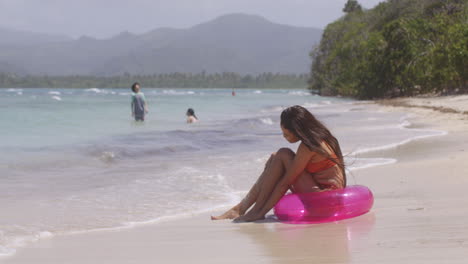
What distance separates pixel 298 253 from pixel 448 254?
92 cm

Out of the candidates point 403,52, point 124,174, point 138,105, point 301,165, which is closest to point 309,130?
point 301,165

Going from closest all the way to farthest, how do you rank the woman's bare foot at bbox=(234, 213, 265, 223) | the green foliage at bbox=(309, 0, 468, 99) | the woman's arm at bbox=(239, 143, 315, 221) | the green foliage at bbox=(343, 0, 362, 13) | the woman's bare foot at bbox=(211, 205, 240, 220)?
the woman's arm at bbox=(239, 143, 315, 221)
the woman's bare foot at bbox=(234, 213, 265, 223)
the woman's bare foot at bbox=(211, 205, 240, 220)
the green foliage at bbox=(309, 0, 468, 99)
the green foliage at bbox=(343, 0, 362, 13)

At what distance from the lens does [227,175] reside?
8281mm

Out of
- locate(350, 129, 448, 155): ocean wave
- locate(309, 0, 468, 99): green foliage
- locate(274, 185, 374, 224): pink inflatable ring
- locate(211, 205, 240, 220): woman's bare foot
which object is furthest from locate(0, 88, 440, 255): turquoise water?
locate(309, 0, 468, 99): green foliage

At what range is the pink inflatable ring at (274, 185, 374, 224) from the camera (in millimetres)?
4980

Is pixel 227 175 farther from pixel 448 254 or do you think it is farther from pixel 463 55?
pixel 463 55

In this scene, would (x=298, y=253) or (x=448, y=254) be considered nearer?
(x=448, y=254)

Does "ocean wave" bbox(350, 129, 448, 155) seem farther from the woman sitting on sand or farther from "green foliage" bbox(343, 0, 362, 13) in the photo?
"green foliage" bbox(343, 0, 362, 13)

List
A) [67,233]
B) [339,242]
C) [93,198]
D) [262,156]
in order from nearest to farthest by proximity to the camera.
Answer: [339,242]
[67,233]
[93,198]
[262,156]

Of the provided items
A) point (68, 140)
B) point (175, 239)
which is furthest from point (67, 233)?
point (68, 140)

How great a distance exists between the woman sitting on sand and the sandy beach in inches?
8.8

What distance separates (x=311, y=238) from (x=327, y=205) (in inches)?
28.9

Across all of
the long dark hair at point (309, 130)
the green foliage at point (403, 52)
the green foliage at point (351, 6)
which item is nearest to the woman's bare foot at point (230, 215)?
the long dark hair at point (309, 130)

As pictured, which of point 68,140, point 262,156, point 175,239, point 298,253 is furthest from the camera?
point 68,140
